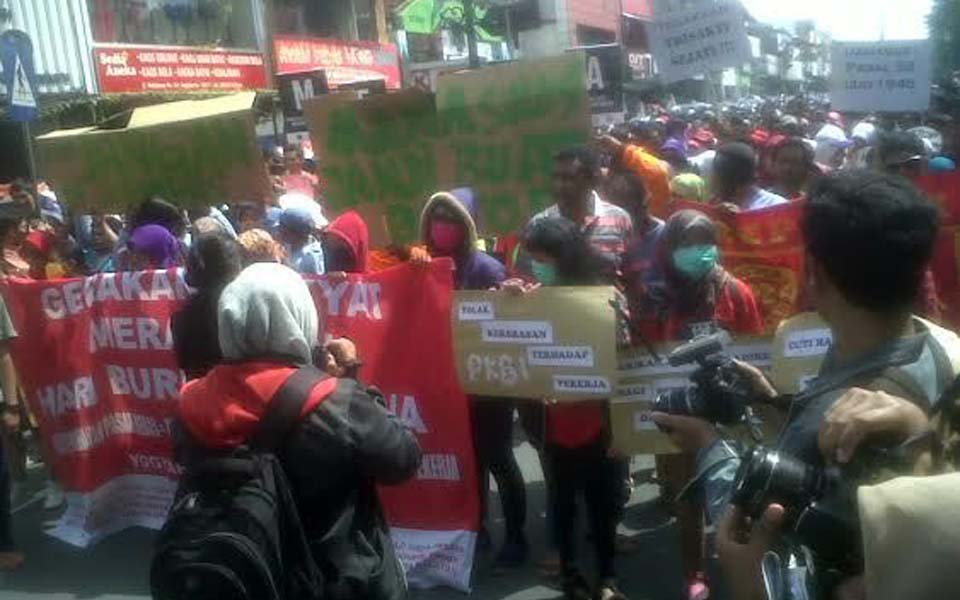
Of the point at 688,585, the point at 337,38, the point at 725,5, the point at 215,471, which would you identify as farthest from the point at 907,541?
the point at 337,38

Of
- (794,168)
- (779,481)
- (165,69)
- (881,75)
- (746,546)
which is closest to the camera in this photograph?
(779,481)

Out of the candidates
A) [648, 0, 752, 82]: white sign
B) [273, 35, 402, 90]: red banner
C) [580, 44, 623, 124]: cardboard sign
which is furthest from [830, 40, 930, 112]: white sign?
[273, 35, 402, 90]: red banner

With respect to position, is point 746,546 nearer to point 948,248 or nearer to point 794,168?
point 948,248

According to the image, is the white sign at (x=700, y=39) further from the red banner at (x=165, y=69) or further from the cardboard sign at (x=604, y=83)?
the red banner at (x=165, y=69)

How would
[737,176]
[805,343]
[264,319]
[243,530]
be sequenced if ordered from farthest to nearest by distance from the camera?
[737,176] < [805,343] < [264,319] < [243,530]

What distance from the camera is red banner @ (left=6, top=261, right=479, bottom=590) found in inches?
199

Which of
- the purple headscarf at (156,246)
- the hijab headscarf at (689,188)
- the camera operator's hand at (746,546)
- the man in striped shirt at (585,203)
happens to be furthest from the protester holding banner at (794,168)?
the camera operator's hand at (746,546)

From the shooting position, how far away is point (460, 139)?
5.40 m

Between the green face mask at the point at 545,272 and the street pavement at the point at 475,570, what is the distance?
53.6 inches

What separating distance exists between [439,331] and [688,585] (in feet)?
4.73

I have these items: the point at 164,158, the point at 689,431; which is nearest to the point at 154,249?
the point at 164,158

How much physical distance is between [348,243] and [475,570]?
1656 mm

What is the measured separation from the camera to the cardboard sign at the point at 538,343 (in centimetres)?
450

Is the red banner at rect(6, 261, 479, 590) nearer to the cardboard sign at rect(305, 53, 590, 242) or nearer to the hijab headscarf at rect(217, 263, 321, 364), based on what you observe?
the cardboard sign at rect(305, 53, 590, 242)
